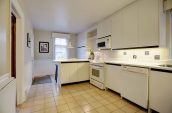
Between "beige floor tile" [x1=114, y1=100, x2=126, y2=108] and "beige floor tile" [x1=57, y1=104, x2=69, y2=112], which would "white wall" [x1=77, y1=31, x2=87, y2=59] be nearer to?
"beige floor tile" [x1=114, y1=100, x2=126, y2=108]

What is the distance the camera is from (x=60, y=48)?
6.01m

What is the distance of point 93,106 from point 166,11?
8.06 feet

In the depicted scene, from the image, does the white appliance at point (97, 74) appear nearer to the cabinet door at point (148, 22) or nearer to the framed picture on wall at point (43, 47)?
the cabinet door at point (148, 22)

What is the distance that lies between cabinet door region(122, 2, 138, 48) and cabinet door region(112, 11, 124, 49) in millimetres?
145

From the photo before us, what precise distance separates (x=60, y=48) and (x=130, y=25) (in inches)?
167

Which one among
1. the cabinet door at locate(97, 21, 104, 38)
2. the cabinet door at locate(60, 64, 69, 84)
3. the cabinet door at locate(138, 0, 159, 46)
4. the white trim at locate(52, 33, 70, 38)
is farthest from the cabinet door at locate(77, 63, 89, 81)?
the white trim at locate(52, 33, 70, 38)

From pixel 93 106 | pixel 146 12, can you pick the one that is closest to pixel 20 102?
pixel 93 106

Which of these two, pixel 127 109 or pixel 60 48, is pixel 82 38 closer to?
pixel 60 48

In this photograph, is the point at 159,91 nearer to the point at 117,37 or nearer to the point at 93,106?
the point at 93,106

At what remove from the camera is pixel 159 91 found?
177 centimetres

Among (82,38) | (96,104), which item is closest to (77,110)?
(96,104)

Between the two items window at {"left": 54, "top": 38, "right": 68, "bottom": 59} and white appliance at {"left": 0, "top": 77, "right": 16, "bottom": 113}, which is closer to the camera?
white appliance at {"left": 0, "top": 77, "right": 16, "bottom": 113}

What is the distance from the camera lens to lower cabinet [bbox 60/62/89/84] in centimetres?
364

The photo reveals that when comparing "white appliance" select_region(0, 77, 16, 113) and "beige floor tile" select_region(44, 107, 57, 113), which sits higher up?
"white appliance" select_region(0, 77, 16, 113)
